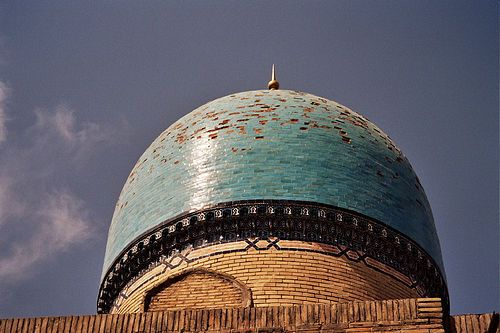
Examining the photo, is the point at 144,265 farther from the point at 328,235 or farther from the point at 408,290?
the point at 408,290

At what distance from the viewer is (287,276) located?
7.61 m

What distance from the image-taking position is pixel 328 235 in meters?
7.98

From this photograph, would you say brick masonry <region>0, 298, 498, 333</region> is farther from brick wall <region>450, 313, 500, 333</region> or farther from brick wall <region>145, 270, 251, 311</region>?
brick wall <region>145, 270, 251, 311</region>

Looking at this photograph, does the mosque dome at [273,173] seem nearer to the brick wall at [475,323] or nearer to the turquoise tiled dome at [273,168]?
the turquoise tiled dome at [273,168]

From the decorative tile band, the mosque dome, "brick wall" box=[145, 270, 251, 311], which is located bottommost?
"brick wall" box=[145, 270, 251, 311]

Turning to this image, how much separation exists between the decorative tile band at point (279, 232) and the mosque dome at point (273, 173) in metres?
0.02

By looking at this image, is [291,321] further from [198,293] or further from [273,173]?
[273,173]

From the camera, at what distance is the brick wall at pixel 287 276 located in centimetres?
749

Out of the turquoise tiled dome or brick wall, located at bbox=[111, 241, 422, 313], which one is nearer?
brick wall, located at bbox=[111, 241, 422, 313]

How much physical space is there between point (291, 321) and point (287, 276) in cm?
292

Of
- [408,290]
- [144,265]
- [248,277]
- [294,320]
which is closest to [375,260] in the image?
[408,290]

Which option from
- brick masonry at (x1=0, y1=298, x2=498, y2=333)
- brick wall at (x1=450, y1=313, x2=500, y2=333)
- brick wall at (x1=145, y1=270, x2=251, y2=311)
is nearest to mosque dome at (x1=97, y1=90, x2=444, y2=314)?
A: brick wall at (x1=145, y1=270, x2=251, y2=311)

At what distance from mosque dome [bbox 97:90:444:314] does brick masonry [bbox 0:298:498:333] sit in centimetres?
327

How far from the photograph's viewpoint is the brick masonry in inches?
181
